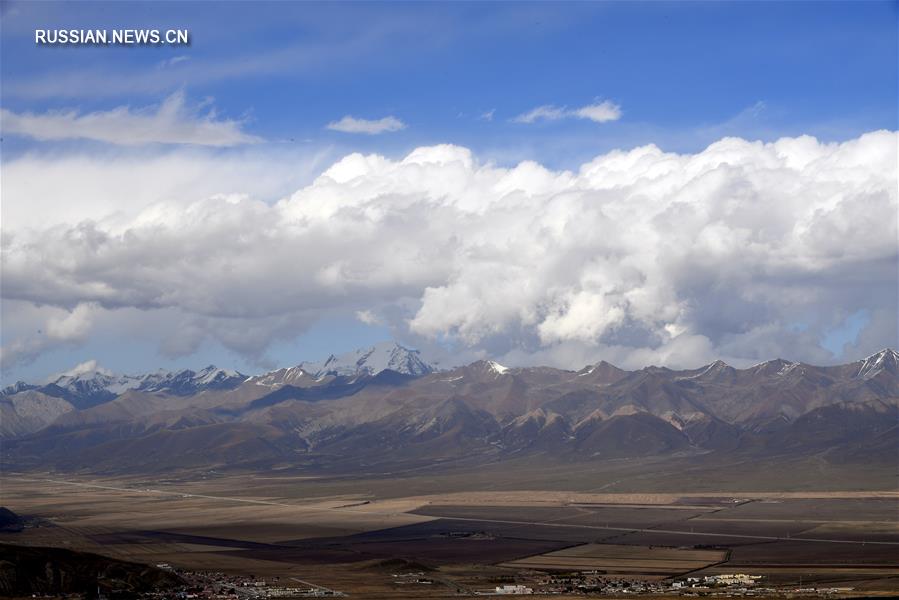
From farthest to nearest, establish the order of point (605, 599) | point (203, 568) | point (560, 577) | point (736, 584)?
point (203, 568) < point (560, 577) < point (736, 584) < point (605, 599)

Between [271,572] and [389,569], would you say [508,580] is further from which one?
[271,572]

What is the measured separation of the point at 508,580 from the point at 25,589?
6729 cm

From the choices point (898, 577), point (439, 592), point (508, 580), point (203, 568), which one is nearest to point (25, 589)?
point (203, 568)

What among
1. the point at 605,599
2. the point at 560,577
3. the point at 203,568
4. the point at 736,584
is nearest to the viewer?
the point at 605,599

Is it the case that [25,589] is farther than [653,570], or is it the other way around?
[653,570]

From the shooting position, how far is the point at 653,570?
193750mm

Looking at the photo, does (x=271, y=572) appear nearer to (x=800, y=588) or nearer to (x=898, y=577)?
(x=800, y=588)

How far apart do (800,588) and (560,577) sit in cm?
3614

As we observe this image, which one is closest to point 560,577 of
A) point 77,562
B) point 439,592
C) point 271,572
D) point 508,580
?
point 508,580

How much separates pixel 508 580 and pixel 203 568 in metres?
51.7

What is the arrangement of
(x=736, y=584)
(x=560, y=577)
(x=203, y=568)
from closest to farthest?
(x=736, y=584) < (x=560, y=577) < (x=203, y=568)

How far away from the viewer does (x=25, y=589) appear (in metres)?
162

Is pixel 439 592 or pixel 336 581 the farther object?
pixel 336 581

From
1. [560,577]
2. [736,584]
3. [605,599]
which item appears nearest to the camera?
[605,599]
